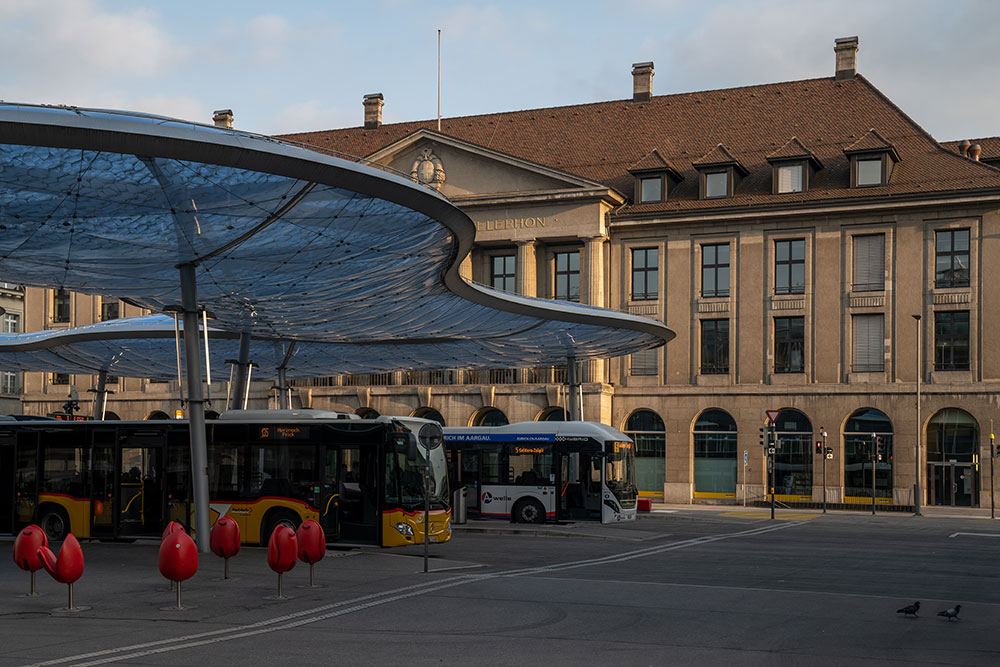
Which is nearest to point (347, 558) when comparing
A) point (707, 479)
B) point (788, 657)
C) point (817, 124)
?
point (788, 657)

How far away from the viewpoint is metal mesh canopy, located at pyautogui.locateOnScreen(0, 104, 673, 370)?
54.2 ft

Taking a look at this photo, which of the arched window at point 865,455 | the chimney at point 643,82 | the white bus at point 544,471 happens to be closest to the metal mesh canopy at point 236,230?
the white bus at point 544,471

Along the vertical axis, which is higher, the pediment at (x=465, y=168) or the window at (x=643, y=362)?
the pediment at (x=465, y=168)

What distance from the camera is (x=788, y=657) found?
37.3ft

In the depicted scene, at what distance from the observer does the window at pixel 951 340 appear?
50688mm

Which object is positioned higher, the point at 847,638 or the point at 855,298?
the point at 855,298

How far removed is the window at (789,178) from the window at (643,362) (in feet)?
31.1

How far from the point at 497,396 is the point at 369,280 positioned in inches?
1289

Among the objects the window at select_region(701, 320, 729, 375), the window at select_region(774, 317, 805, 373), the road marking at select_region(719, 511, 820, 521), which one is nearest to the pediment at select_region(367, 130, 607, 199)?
the window at select_region(701, 320, 729, 375)

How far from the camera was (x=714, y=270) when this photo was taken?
182 ft

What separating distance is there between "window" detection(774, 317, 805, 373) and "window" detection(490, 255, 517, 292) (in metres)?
13.1

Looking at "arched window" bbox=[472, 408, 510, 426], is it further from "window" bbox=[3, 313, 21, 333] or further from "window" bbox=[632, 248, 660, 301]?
"window" bbox=[3, 313, 21, 333]

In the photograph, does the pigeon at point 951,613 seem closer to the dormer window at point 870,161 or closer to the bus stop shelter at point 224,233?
the bus stop shelter at point 224,233

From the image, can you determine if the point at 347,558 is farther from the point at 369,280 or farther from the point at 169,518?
the point at 369,280
